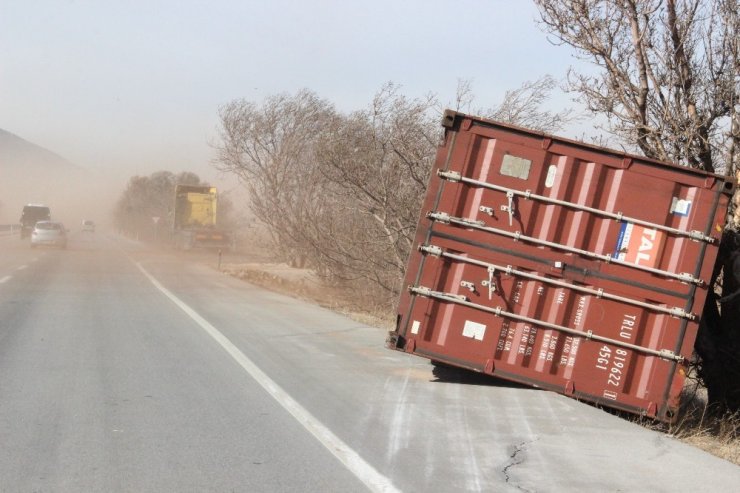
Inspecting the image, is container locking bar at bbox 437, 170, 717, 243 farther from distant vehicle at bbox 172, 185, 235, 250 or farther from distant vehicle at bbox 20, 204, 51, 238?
distant vehicle at bbox 20, 204, 51, 238

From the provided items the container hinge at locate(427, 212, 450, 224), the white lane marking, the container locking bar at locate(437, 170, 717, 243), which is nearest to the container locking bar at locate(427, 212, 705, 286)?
the container hinge at locate(427, 212, 450, 224)

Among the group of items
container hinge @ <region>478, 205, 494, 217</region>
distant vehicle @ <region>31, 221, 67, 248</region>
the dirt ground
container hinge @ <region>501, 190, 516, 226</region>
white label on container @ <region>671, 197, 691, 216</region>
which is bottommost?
distant vehicle @ <region>31, 221, 67, 248</region>

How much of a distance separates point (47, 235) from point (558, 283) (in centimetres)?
4268

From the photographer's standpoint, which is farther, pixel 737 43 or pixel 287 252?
pixel 287 252

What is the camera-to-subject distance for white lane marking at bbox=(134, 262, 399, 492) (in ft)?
18.1

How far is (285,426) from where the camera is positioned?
6.93m

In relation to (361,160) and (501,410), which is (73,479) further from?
(361,160)

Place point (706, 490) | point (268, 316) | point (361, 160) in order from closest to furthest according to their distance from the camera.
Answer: point (706, 490) < point (268, 316) < point (361, 160)

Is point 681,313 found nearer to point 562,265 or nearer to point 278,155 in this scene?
point 562,265

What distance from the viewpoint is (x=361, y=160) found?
19.3 m

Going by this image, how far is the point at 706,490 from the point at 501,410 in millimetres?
2551

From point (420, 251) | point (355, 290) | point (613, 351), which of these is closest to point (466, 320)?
point (420, 251)

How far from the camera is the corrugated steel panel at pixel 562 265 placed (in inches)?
330

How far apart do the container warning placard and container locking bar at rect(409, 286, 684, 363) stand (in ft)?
2.83
